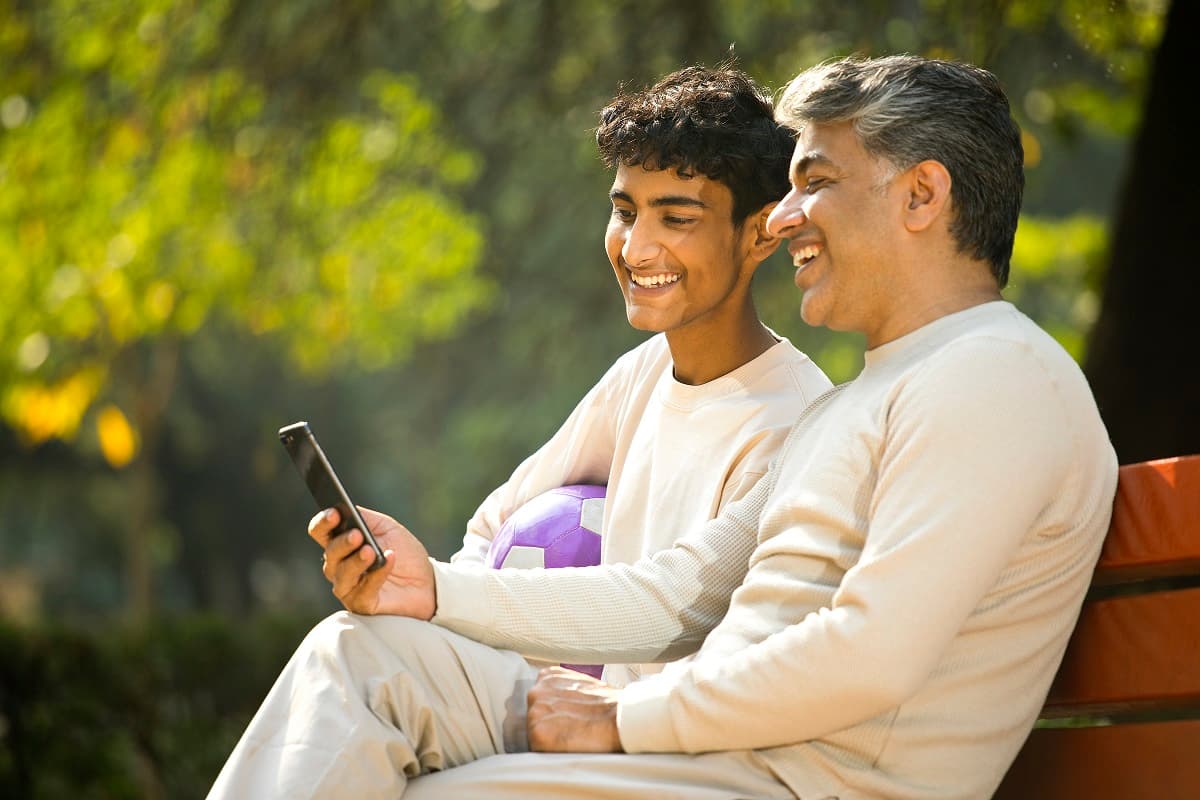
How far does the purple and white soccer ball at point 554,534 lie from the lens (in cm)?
434

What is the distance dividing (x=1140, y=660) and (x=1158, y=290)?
379cm

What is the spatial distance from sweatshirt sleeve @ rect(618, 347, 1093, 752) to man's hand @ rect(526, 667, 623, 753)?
0.14 m

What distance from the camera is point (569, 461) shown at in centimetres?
469

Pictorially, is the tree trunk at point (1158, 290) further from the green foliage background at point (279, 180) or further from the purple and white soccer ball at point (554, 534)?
the purple and white soccer ball at point (554, 534)

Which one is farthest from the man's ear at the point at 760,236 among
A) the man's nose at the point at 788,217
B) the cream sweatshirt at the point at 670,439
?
the man's nose at the point at 788,217

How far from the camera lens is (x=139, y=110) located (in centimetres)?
1002

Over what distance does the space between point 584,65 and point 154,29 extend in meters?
2.79

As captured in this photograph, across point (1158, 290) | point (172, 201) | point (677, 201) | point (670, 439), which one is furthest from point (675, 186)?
point (172, 201)

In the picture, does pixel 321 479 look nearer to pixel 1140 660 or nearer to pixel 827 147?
pixel 827 147

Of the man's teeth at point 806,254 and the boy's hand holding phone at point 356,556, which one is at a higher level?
the man's teeth at point 806,254

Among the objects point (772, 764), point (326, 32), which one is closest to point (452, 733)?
point (772, 764)

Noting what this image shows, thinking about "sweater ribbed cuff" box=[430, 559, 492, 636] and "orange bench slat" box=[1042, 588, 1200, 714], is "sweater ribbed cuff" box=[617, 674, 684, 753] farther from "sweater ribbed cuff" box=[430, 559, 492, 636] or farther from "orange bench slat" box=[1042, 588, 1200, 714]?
"orange bench slat" box=[1042, 588, 1200, 714]

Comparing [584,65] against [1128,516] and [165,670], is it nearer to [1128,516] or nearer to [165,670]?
[165,670]

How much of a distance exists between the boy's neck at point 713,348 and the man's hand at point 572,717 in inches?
42.7
